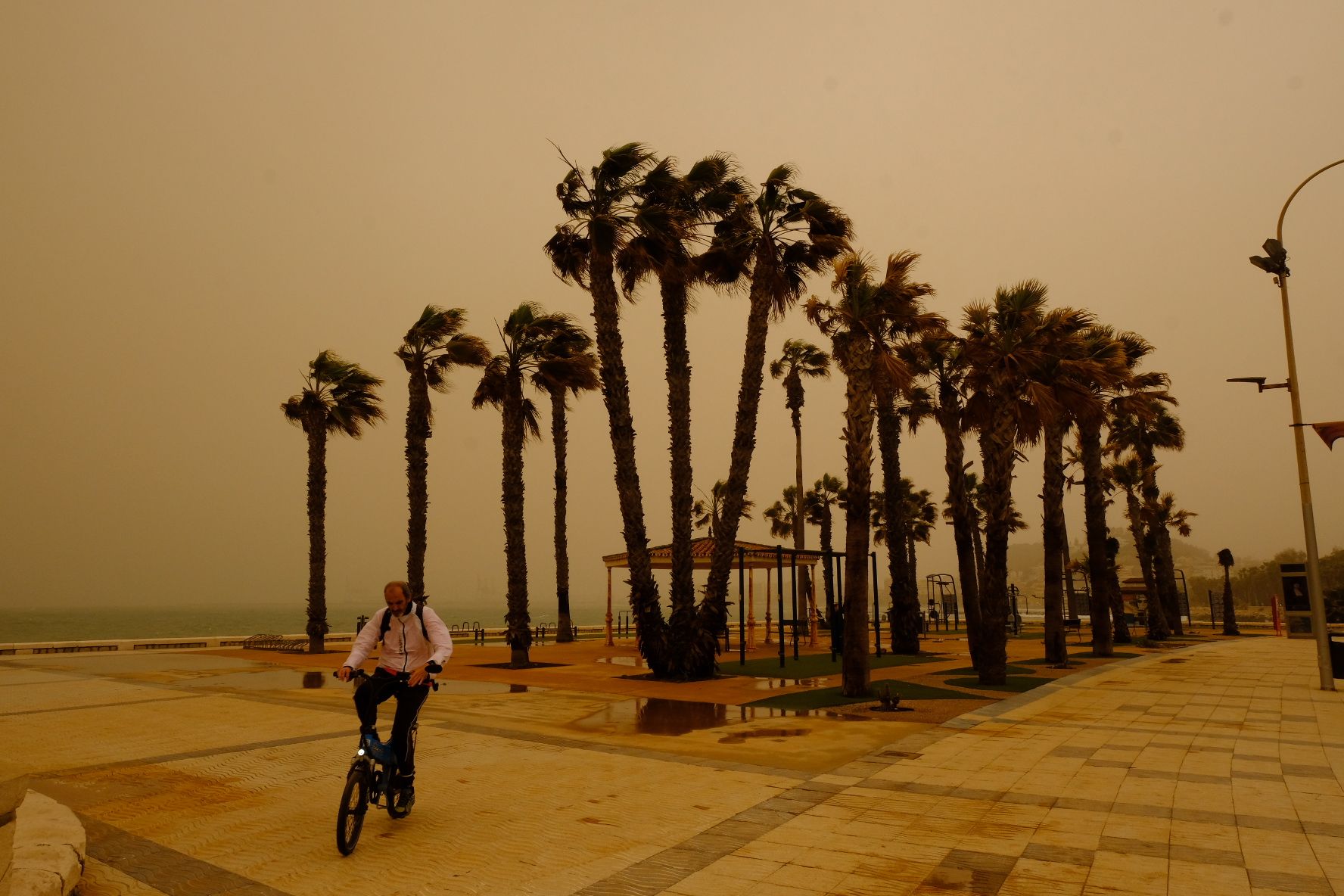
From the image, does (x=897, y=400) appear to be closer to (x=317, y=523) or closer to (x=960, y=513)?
(x=960, y=513)

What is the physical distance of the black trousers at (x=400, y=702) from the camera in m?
6.54

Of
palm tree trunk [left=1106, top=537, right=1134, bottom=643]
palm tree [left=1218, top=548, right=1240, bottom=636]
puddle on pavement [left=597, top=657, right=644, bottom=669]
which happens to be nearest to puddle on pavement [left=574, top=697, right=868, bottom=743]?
puddle on pavement [left=597, top=657, right=644, bottom=669]

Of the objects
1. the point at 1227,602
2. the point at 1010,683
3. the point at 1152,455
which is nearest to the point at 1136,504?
the point at 1152,455

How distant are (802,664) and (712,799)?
16.3m

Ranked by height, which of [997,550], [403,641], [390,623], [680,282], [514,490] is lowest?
[403,641]

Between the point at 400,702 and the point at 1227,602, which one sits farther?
the point at 1227,602

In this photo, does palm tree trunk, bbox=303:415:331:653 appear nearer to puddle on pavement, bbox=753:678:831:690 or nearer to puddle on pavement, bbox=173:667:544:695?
puddle on pavement, bbox=173:667:544:695

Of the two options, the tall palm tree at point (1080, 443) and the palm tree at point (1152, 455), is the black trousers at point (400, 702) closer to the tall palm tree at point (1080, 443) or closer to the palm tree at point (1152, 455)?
the tall palm tree at point (1080, 443)

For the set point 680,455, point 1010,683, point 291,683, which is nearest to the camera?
point 1010,683

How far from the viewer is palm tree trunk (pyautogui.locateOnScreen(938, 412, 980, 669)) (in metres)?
21.8

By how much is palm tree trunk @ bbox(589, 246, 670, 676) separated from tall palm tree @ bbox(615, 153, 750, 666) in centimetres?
76

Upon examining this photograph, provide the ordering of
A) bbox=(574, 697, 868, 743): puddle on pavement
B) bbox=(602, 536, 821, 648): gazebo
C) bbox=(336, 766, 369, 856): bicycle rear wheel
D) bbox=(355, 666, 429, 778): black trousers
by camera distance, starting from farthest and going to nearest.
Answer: bbox=(602, 536, 821, 648): gazebo, bbox=(574, 697, 868, 743): puddle on pavement, bbox=(355, 666, 429, 778): black trousers, bbox=(336, 766, 369, 856): bicycle rear wheel

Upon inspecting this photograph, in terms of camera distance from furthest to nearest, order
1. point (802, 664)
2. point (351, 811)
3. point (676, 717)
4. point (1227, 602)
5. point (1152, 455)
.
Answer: point (1227, 602) < point (1152, 455) < point (802, 664) < point (676, 717) < point (351, 811)

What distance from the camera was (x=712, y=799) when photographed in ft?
25.8
